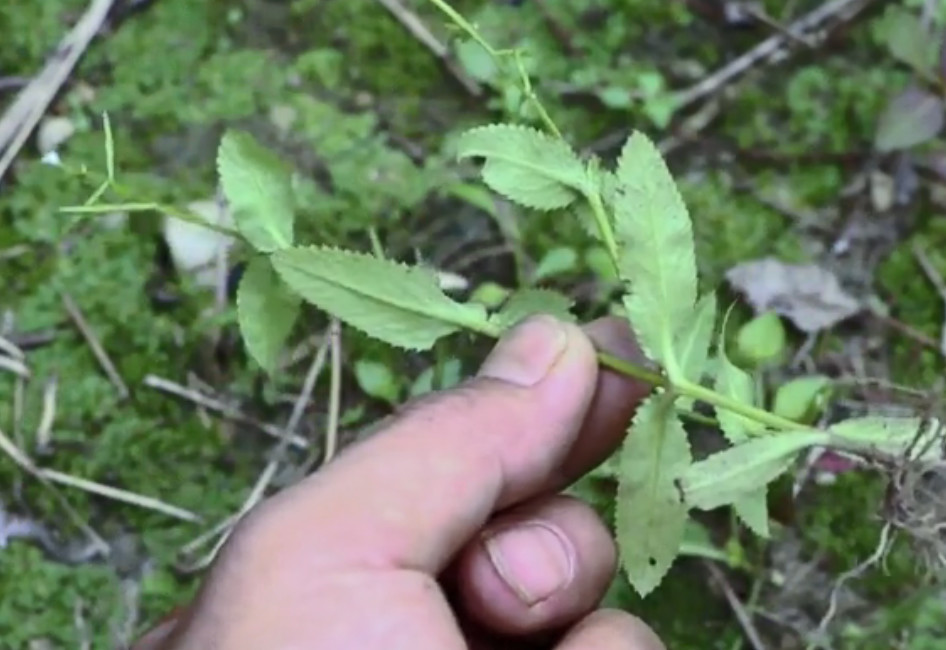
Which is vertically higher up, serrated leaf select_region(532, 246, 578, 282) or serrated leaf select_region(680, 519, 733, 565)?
serrated leaf select_region(532, 246, 578, 282)

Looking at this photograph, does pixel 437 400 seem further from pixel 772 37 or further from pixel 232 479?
pixel 772 37

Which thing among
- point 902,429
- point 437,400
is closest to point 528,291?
point 437,400

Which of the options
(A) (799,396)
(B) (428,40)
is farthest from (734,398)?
(B) (428,40)

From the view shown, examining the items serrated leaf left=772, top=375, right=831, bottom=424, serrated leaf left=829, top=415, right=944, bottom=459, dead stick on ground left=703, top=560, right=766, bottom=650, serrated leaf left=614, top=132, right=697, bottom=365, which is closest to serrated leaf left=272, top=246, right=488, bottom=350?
serrated leaf left=614, top=132, right=697, bottom=365

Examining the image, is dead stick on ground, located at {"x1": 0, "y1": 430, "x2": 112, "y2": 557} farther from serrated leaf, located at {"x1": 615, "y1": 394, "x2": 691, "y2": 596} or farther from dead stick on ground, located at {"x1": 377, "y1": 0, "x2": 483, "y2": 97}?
serrated leaf, located at {"x1": 615, "y1": 394, "x2": 691, "y2": 596}

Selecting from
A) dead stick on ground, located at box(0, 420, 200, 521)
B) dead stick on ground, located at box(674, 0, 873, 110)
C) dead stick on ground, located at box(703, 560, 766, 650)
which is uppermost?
dead stick on ground, located at box(674, 0, 873, 110)

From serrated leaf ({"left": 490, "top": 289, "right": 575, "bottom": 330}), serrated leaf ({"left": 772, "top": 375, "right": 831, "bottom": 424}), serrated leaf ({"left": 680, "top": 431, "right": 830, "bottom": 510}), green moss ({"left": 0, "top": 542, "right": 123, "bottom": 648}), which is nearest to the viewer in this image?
serrated leaf ({"left": 680, "top": 431, "right": 830, "bottom": 510})
